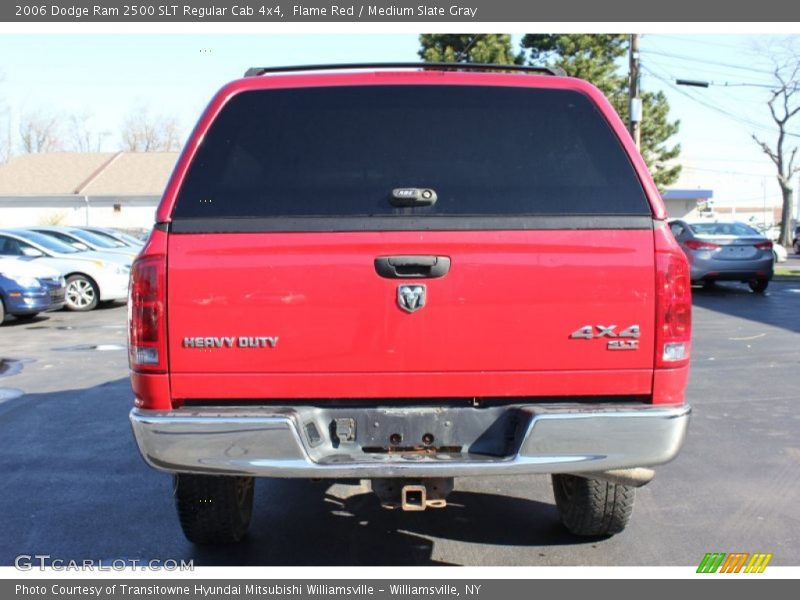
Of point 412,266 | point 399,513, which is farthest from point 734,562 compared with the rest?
point 412,266

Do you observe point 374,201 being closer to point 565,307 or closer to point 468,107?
point 468,107

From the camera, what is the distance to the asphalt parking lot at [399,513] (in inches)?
161

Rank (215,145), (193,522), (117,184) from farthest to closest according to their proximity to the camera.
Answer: (117,184), (193,522), (215,145)

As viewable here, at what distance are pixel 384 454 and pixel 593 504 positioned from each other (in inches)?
52.3

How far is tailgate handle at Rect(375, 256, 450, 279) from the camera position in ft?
10.5

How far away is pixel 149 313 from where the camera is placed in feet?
10.5

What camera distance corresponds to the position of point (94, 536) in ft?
14.2

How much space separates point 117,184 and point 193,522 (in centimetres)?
4414

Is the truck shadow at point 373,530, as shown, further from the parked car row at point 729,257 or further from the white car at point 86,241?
the parked car row at point 729,257

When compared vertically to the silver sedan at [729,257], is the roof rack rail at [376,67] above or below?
above

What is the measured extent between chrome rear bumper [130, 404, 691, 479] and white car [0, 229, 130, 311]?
1277 cm

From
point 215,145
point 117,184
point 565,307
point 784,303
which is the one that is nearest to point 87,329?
point 215,145

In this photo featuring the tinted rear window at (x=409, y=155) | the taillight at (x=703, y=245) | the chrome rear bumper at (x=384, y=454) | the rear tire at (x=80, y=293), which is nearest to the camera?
the chrome rear bumper at (x=384, y=454)
